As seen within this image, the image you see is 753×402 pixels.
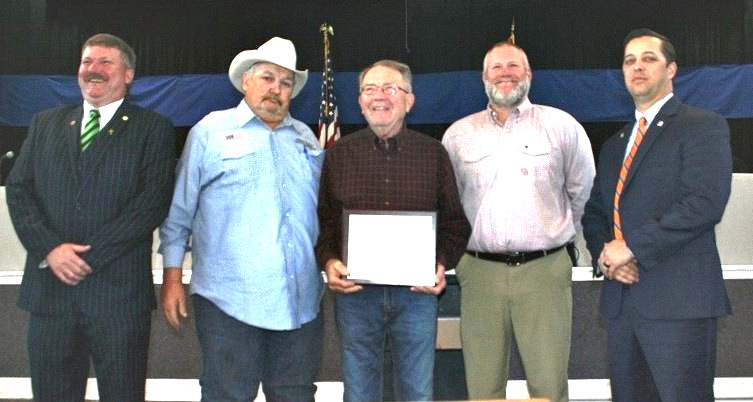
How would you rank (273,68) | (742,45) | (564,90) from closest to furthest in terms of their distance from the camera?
(273,68)
(564,90)
(742,45)

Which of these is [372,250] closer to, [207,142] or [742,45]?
[207,142]

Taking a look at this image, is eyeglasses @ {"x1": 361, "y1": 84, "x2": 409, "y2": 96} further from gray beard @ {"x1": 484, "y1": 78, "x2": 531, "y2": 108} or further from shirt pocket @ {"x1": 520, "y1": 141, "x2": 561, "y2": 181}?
shirt pocket @ {"x1": 520, "y1": 141, "x2": 561, "y2": 181}

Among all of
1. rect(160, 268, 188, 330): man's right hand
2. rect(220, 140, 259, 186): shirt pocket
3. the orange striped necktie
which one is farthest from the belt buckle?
rect(160, 268, 188, 330): man's right hand

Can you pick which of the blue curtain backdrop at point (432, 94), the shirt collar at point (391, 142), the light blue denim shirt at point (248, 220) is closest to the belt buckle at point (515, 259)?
the shirt collar at point (391, 142)

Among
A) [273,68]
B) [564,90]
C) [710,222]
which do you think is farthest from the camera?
[564,90]

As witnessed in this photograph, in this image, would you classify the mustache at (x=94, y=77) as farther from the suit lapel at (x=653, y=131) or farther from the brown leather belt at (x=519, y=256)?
the suit lapel at (x=653, y=131)

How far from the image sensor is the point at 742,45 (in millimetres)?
11492

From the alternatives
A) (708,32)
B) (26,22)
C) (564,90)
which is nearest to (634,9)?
(708,32)

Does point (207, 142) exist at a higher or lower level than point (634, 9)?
lower

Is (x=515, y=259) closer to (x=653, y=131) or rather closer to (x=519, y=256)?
(x=519, y=256)

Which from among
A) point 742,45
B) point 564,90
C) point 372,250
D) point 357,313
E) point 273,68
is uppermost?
point 742,45

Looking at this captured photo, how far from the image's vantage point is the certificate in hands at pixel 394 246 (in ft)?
9.84

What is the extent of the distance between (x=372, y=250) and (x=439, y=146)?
0.46 m

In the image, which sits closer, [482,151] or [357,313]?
[357,313]
